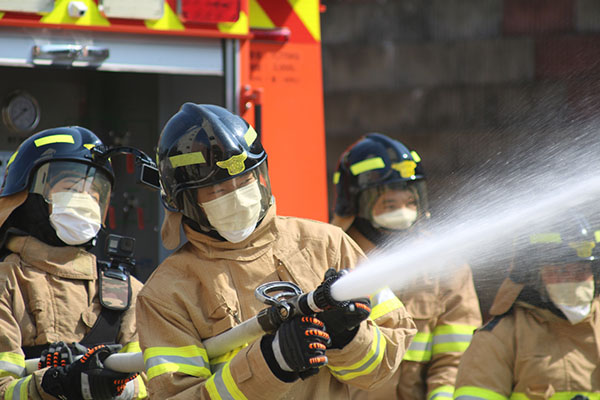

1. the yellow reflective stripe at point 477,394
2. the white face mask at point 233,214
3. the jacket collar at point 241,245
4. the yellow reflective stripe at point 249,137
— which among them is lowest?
the yellow reflective stripe at point 477,394

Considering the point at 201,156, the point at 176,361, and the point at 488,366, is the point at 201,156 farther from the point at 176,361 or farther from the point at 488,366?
the point at 488,366

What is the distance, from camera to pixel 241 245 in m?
3.10

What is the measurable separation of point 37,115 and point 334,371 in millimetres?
2551

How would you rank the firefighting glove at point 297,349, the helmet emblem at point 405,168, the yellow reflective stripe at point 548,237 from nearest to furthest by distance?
the firefighting glove at point 297,349 → the yellow reflective stripe at point 548,237 → the helmet emblem at point 405,168

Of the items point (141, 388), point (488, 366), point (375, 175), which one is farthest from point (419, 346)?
point (141, 388)

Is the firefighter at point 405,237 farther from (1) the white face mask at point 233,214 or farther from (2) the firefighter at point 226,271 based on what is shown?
(1) the white face mask at point 233,214

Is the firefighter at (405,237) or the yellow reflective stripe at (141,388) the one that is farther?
the firefighter at (405,237)

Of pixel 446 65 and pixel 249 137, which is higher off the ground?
pixel 249 137

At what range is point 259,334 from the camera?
2.84 metres

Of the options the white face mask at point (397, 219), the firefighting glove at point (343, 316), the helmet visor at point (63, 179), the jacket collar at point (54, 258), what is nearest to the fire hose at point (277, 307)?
the firefighting glove at point (343, 316)

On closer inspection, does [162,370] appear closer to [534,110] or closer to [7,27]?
[7,27]

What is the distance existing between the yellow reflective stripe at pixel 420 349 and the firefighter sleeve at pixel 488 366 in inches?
15.5

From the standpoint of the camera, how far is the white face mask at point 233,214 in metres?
3.04

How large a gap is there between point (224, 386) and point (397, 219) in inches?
81.7
